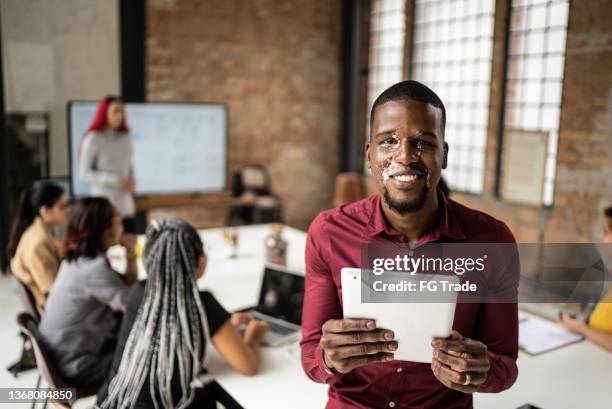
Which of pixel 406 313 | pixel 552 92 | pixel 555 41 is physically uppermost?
pixel 555 41

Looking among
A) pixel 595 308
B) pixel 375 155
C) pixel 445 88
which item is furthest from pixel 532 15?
pixel 375 155

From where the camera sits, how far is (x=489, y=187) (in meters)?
5.50

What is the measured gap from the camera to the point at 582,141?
3463 millimetres

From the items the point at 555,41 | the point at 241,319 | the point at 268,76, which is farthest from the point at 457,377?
the point at 268,76

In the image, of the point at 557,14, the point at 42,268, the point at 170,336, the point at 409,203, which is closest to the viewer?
the point at 409,203

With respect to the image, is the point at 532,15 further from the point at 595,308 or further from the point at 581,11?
the point at 595,308

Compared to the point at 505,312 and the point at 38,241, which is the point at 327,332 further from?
the point at 38,241

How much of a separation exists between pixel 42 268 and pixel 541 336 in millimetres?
2283

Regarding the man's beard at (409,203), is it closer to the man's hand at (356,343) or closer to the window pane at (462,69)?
the man's hand at (356,343)

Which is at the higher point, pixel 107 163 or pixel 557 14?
pixel 557 14

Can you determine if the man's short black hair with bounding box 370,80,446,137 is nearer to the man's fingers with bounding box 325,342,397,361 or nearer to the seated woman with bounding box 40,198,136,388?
the man's fingers with bounding box 325,342,397,361

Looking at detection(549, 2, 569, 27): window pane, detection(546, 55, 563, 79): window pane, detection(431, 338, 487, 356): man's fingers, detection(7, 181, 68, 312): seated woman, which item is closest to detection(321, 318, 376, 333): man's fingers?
detection(431, 338, 487, 356): man's fingers

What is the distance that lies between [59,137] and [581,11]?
14.6 ft

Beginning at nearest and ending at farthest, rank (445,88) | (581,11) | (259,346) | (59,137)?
(259,346) → (581,11) → (59,137) → (445,88)
